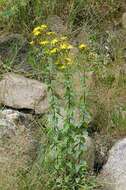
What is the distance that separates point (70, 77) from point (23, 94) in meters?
0.68

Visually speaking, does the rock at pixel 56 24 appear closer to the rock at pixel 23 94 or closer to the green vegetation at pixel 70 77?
the green vegetation at pixel 70 77

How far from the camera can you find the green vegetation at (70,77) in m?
4.32

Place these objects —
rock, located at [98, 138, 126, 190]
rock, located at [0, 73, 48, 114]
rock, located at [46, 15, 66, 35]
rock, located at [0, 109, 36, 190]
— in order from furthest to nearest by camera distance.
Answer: rock, located at [46, 15, 66, 35] < rock, located at [0, 73, 48, 114] < rock, located at [98, 138, 126, 190] < rock, located at [0, 109, 36, 190]

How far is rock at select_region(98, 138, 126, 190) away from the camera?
4434mm

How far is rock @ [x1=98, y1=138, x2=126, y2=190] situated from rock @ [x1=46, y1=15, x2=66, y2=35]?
1.78 metres

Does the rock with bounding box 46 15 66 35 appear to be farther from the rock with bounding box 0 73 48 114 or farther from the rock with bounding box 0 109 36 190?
the rock with bounding box 0 109 36 190

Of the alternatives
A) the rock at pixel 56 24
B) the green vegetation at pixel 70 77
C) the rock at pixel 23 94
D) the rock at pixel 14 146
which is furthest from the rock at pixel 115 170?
the rock at pixel 56 24

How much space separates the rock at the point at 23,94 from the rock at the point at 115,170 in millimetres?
793

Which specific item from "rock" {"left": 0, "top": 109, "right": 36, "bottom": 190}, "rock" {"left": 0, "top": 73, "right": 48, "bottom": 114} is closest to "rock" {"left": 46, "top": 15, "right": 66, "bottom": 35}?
"rock" {"left": 0, "top": 73, "right": 48, "bottom": 114}

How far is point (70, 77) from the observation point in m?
4.69

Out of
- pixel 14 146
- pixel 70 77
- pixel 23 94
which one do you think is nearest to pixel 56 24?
pixel 23 94

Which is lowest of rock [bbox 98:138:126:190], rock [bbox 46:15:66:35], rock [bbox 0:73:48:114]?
rock [bbox 98:138:126:190]

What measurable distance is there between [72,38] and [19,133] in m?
1.83

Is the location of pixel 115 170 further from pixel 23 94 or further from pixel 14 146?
pixel 23 94
